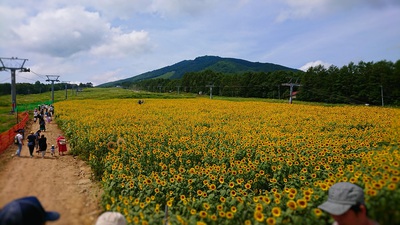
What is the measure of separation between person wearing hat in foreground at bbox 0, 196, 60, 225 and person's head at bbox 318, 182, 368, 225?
2.96 meters

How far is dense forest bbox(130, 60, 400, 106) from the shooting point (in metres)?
59.1

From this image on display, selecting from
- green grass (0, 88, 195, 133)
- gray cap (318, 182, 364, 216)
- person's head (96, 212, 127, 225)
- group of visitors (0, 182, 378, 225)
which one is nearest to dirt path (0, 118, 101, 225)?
person's head (96, 212, 127, 225)

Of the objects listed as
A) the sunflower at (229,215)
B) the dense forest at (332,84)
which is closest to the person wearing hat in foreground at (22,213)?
the sunflower at (229,215)

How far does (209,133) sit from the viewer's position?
13.5 meters

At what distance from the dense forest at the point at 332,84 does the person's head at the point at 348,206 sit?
40.0m

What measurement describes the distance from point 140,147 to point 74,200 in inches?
132

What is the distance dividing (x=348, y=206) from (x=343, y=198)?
0.09 meters

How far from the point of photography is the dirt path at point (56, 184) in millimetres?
7168

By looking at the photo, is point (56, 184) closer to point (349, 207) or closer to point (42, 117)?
point (349, 207)

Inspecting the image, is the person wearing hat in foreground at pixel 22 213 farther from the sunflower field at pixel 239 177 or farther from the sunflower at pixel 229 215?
the sunflower at pixel 229 215

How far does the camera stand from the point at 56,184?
914cm

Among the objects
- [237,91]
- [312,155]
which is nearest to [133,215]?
[312,155]

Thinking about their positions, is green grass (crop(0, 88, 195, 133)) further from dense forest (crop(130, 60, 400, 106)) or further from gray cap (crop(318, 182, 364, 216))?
gray cap (crop(318, 182, 364, 216))

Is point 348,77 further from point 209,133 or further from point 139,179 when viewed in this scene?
point 139,179
